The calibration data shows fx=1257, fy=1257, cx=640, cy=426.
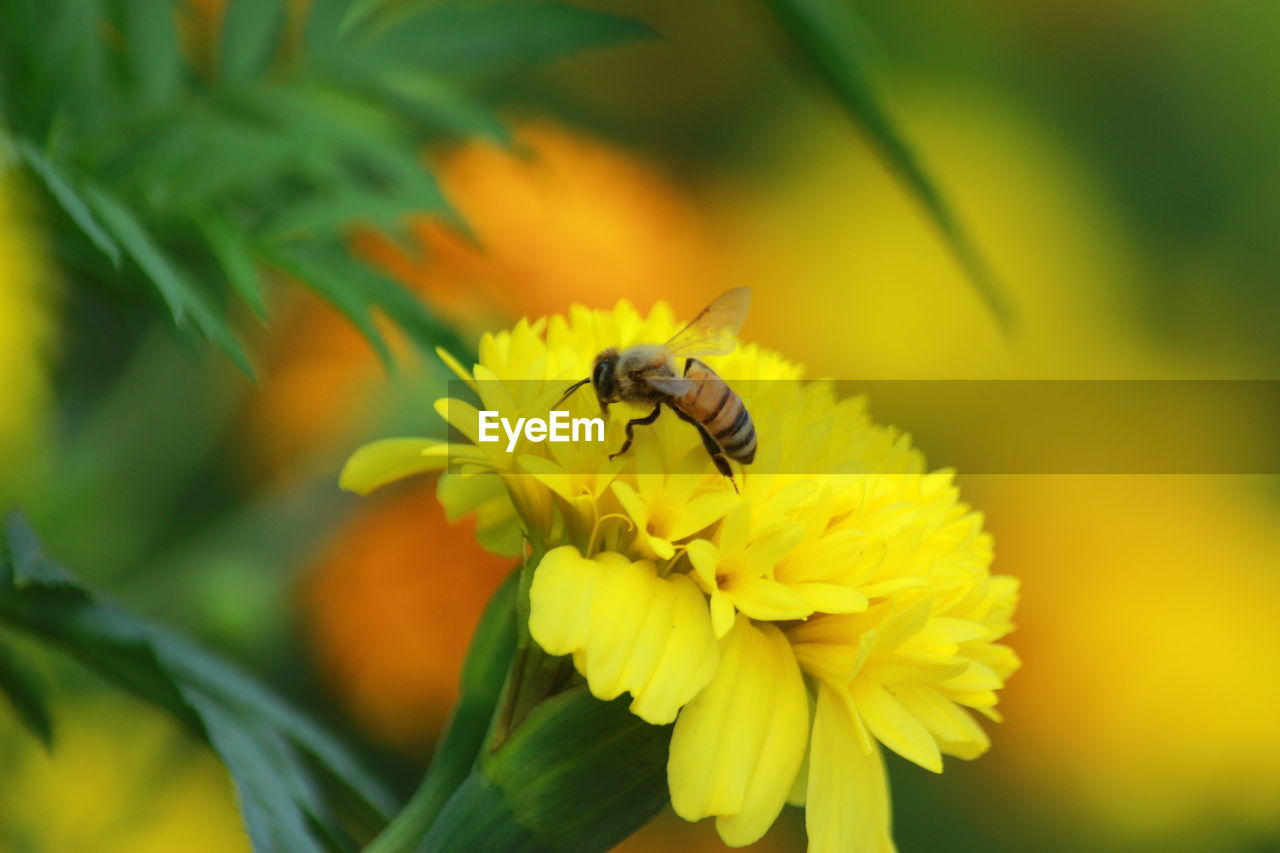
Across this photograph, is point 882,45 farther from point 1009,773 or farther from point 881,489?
point 881,489

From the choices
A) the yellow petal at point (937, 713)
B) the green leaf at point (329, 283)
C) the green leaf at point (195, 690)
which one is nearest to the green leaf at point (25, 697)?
the green leaf at point (195, 690)

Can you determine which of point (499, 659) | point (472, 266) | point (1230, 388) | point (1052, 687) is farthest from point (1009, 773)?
point (499, 659)

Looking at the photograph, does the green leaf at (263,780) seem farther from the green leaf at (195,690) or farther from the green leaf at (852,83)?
the green leaf at (852,83)

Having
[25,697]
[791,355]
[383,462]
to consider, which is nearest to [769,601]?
[383,462]

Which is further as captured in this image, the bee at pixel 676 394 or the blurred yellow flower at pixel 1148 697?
the blurred yellow flower at pixel 1148 697

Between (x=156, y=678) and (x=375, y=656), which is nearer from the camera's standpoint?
(x=156, y=678)

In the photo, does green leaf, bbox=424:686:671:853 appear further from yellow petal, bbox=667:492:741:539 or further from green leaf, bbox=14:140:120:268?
green leaf, bbox=14:140:120:268

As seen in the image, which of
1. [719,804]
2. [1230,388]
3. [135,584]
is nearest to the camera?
[719,804]
